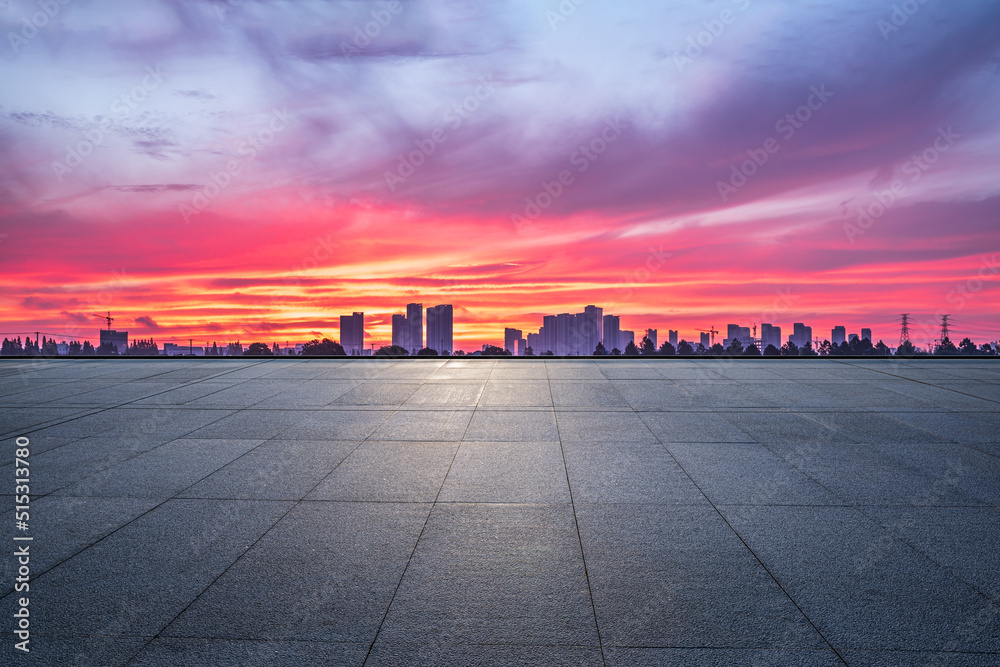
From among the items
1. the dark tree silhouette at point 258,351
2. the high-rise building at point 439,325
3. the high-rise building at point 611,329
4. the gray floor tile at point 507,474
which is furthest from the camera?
the high-rise building at point 611,329

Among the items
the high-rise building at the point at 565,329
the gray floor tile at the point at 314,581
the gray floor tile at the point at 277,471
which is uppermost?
the high-rise building at the point at 565,329

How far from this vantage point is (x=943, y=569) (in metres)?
3.95

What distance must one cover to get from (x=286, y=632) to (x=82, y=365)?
16183 mm

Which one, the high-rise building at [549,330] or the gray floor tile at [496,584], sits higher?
the high-rise building at [549,330]

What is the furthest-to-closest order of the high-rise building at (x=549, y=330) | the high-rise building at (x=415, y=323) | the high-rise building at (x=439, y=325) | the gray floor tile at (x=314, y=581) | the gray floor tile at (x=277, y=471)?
the high-rise building at (x=549, y=330) → the high-rise building at (x=439, y=325) → the high-rise building at (x=415, y=323) → the gray floor tile at (x=277, y=471) → the gray floor tile at (x=314, y=581)

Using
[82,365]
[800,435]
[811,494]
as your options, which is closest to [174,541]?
[811,494]

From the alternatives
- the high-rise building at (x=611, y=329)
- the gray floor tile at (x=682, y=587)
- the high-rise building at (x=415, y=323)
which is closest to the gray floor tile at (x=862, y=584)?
the gray floor tile at (x=682, y=587)

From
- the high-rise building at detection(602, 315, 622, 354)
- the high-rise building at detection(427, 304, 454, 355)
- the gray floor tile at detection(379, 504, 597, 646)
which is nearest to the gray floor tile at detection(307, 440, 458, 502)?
the gray floor tile at detection(379, 504, 597, 646)

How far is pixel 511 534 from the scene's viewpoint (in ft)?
14.6

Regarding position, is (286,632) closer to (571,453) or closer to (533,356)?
(571,453)

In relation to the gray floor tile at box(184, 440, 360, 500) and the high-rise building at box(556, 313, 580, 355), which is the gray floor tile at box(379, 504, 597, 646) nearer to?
the gray floor tile at box(184, 440, 360, 500)

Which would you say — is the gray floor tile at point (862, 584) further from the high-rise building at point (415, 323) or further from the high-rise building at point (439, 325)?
the high-rise building at point (439, 325)

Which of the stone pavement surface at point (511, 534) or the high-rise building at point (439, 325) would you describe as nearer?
the stone pavement surface at point (511, 534)

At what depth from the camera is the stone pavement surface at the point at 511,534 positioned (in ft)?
10.5
